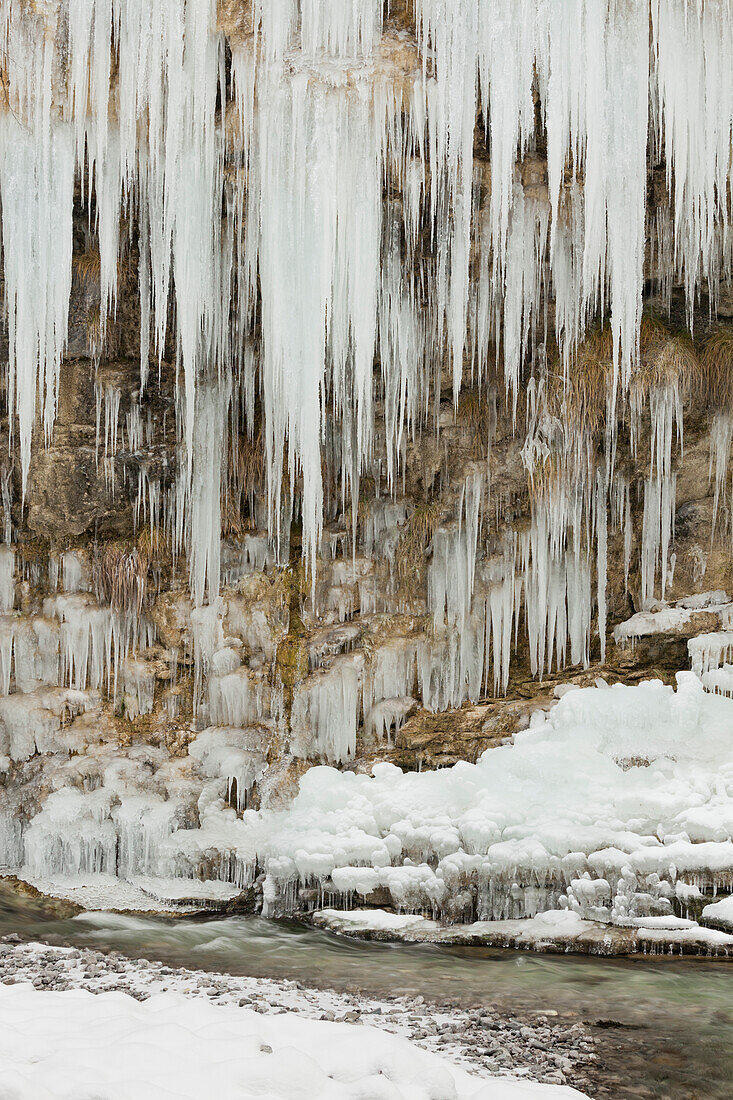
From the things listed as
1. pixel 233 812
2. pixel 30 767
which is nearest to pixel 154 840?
pixel 233 812

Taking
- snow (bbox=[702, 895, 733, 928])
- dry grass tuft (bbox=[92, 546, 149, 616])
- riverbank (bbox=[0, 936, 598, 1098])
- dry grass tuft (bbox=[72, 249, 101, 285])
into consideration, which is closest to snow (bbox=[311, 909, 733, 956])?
snow (bbox=[702, 895, 733, 928])

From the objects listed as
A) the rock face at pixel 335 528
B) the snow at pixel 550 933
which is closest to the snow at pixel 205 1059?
the snow at pixel 550 933

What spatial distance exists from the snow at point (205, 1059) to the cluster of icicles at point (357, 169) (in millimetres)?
4965

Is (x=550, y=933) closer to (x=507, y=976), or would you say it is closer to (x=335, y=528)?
(x=507, y=976)

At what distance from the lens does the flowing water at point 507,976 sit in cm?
471

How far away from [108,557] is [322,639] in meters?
2.65

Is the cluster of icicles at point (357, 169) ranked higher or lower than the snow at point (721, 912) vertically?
higher

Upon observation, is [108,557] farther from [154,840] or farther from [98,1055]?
[98,1055]

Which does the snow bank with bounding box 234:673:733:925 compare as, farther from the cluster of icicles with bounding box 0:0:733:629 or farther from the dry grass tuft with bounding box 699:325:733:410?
the dry grass tuft with bounding box 699:325:733:410

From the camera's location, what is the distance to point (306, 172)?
7340mm

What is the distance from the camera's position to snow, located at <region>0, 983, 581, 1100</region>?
3.32 meters

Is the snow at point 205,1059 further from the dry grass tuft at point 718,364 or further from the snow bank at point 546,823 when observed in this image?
the dry grass tuft at point 718,364

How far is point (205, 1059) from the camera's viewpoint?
12.1ft

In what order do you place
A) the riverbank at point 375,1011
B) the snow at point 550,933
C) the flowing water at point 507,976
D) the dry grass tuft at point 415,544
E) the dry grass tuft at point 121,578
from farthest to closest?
the dry grass tuft at point 121,578, the dry grass tuft at point 415,544, the snow at point 550,933, the flowing water at point 507,976, the riverbank at point 375,1011
